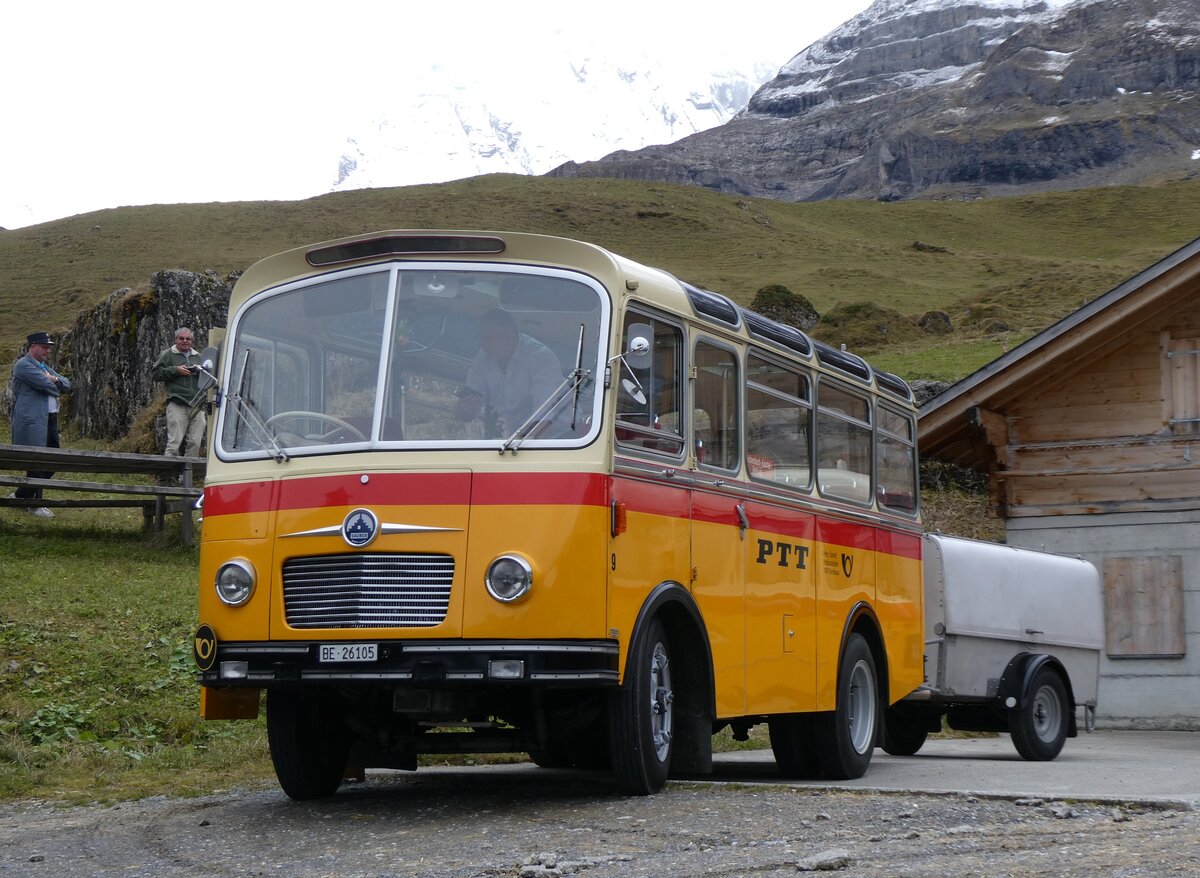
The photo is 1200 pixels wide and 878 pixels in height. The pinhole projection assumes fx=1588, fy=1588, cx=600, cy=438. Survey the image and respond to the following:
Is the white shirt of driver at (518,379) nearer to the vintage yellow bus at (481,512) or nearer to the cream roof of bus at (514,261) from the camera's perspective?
the vintage yellow bus at (481,512)

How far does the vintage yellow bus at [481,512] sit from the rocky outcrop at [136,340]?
57.4 feet

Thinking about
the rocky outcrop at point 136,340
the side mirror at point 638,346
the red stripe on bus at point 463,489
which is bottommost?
the red stripe on bus at point 463,489

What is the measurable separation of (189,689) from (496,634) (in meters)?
5.12

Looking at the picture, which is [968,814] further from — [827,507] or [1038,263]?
[1038,263]

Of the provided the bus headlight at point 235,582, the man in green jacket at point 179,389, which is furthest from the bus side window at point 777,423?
the man in green jacket at point 179,389

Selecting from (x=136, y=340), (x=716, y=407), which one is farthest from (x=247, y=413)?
(x=136, y=340)

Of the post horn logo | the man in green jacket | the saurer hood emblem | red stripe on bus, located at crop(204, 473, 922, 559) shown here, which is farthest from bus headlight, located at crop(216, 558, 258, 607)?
the man in green jacket

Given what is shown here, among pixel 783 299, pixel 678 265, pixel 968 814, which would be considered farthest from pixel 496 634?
pixel 678 265

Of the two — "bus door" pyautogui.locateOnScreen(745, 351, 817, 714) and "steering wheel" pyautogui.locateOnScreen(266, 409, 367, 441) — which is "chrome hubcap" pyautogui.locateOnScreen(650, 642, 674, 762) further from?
"steering wheel" pyautogui.locateOnScreen(266, 409, 367, 441)

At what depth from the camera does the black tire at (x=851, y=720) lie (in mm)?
10891

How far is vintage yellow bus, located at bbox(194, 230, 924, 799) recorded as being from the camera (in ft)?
26.3

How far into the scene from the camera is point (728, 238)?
97.0 metres

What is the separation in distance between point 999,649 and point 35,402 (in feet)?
36.2

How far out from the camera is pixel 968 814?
8211 millimetres
